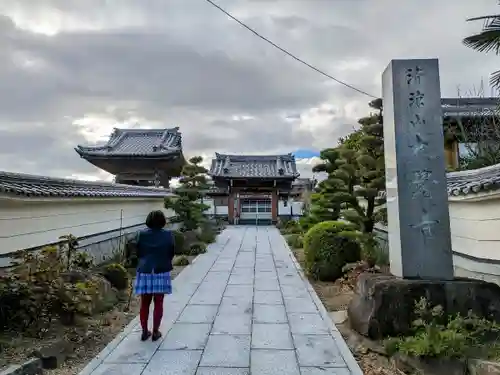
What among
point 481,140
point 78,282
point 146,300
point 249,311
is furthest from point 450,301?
point 481,140

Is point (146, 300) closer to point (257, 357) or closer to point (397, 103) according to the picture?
point (257, 357)

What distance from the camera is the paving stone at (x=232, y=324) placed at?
4895 millimetres

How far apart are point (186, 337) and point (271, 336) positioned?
0.99 meters

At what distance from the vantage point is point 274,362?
3.95 meters

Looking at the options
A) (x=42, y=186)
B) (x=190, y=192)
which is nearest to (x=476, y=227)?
(x=42, y=186)

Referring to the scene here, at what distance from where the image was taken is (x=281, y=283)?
A: 8.08 metres

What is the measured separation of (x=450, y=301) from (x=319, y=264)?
13.1 feet

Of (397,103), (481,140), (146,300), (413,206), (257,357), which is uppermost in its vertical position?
(481,140)

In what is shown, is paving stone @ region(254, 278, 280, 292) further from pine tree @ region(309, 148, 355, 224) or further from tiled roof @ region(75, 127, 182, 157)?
tiled roof @ region(75, 127, 182, 157)

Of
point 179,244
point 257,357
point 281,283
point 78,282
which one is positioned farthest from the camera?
point 179,244

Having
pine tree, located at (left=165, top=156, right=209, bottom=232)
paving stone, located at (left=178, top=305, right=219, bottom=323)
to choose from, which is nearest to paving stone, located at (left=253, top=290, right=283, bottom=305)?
paving stone, located at (left=178, top=305, right=219, bottom=323)

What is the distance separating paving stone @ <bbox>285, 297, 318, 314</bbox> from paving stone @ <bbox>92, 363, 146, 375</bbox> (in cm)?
263

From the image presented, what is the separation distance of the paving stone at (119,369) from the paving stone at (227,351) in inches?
23.4

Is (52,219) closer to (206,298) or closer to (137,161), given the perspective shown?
(206,298)
